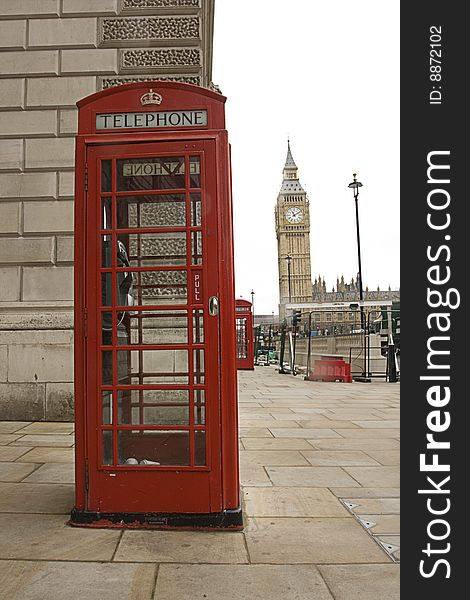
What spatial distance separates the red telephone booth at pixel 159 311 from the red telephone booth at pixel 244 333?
14.9 m

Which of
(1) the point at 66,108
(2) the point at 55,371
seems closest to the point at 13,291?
(2) the point at 55,371

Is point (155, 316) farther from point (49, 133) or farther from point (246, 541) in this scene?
point (49, 133)

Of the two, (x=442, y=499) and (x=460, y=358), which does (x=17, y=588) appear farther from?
(x=460, y=358)

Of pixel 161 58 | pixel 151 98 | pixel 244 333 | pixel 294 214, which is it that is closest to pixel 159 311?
pixel 151 98

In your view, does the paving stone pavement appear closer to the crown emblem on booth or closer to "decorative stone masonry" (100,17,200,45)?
the crown emblem on booth

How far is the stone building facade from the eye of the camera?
722cm

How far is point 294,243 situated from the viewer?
107 m

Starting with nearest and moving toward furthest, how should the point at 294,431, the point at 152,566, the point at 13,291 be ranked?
the point at 152,566 < the point at 294,431 < the point at 13,291

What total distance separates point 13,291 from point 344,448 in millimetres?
4523

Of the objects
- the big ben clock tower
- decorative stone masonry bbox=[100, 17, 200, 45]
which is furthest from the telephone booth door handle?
the big ben clock tower

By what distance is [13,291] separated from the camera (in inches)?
292

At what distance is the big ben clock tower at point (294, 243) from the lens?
104 meters

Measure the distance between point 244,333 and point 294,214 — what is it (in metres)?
91.5

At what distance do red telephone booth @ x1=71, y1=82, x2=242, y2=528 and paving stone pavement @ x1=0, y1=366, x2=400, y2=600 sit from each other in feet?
0.78
